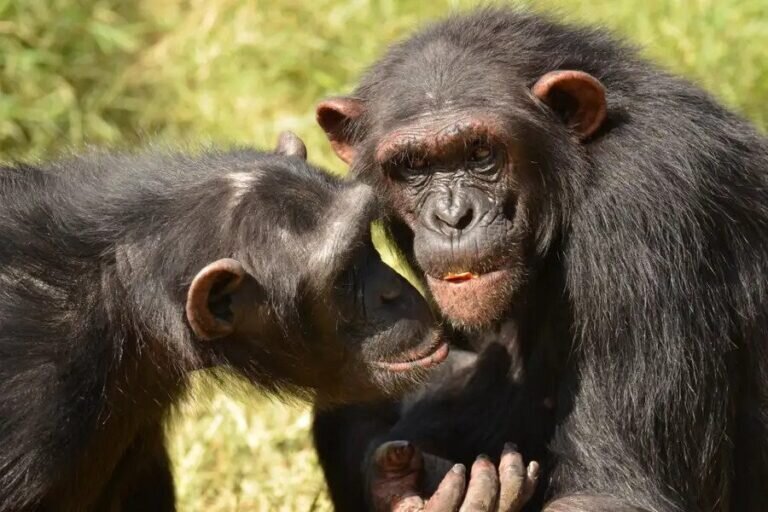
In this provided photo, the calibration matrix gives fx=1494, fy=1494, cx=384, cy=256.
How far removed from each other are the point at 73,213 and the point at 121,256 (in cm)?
29

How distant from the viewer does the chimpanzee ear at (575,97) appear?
646 centimetres

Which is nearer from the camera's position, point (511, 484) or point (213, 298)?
point (213, 298)

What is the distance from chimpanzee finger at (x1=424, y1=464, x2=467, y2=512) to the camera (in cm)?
635

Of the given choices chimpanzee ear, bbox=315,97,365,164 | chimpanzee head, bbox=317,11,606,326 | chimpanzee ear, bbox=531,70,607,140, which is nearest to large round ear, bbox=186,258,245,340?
chimpanzee head, bbox=317,11,606,326

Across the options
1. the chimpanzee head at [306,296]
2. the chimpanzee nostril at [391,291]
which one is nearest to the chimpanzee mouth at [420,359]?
the chimpanzee head at [306,296]

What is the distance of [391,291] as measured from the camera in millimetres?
6273

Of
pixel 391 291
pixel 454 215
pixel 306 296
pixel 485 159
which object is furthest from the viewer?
pixel 485 159

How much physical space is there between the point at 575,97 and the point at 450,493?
180 cm

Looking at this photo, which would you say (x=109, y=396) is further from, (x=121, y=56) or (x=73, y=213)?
(x=121, y=56)

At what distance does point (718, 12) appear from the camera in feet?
37.0

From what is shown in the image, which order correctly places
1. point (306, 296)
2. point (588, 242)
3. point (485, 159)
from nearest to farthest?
point (306, 296) → point (588, 242) → point (485, 159)

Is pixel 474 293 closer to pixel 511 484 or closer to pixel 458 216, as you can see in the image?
pixel 458 216

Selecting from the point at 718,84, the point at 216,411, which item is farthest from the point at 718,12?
the point at 216,411

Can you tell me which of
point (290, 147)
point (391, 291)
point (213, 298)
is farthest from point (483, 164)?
point (213, 298)
